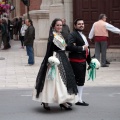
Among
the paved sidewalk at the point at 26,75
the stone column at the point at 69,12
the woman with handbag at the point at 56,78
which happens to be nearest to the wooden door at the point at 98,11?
the stone column at the point at 69,12

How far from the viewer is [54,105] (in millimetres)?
9148

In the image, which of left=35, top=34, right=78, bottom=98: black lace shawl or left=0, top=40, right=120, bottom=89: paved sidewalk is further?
left=0, top=40, right=120, bottom=89: paved sidewalk

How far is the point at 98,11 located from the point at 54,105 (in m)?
9.15

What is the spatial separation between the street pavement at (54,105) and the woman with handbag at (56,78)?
292 mm

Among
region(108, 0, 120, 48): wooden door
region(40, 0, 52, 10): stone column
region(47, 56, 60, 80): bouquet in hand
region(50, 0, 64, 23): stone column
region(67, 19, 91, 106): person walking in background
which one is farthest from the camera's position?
region(40, 0, 52, 10): stone column

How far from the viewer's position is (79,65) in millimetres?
8898

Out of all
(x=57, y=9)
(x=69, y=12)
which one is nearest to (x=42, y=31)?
(x=57, y=9)

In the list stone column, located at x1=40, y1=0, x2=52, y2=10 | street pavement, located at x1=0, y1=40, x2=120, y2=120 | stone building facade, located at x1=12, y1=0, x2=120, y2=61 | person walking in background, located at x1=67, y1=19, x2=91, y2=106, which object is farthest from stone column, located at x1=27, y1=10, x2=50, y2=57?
person walking in background, located at x1=67, y1=19, x2=91, y2=106

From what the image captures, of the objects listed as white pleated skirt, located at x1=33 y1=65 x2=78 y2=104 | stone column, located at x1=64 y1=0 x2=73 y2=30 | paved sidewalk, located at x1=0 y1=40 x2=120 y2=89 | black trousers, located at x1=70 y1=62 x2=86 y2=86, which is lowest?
paved sidewalk, located at x1=0 y1=40 x2=120 y2=89

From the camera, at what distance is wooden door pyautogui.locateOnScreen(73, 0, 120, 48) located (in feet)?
57.4

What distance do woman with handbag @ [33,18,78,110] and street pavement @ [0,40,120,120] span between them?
29 cm

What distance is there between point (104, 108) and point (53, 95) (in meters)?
1.20

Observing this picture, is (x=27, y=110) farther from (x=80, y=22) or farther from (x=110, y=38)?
(x=110, y=38)

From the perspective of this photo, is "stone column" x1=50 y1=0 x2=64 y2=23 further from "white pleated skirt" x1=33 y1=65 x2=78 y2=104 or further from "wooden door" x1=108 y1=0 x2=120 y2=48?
"white pleated skirt" x1=33 y1=65 x2=78 y2=104
